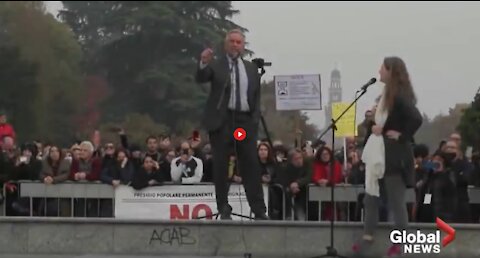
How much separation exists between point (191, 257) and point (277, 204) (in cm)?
→ 207

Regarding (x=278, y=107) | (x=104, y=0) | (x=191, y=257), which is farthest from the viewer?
(x=104, y=0)

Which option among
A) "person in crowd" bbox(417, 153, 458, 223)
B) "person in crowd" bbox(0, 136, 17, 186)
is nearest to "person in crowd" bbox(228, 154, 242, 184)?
"person in crowd" bbox(417, 153, 458, 223)

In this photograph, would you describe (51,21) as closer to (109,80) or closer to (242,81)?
(109,80)

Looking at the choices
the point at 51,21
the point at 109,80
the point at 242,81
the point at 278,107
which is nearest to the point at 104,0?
the point at 109,80

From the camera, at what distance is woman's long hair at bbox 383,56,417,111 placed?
298 inches

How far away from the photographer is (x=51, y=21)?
35281 mm

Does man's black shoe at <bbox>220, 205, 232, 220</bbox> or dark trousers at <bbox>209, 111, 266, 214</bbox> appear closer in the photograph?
dark trousers at <bbox>209, 111, 266, 214</bbox>

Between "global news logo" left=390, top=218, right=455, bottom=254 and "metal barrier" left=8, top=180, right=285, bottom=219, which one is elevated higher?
"metal barrier" left=8, top=180, right=285, bottom=219

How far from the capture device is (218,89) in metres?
8.44

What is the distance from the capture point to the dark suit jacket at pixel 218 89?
8.41 meters

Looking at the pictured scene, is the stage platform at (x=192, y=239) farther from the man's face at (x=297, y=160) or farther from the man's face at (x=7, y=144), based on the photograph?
the man's face at (x=7, y=144)

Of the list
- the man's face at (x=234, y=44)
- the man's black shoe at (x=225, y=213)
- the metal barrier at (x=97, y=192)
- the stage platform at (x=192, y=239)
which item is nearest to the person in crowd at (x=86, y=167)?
the metal barrier at (x=97, y=192)

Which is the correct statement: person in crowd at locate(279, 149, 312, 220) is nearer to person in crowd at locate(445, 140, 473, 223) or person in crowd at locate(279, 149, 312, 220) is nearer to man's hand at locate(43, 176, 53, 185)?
person in crowd at locate(445, 140, 473, 223)

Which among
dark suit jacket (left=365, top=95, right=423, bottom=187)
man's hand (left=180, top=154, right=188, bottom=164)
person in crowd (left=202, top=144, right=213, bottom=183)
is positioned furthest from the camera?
person in crowd (left=202, top=144, right=213, bottom=183)
